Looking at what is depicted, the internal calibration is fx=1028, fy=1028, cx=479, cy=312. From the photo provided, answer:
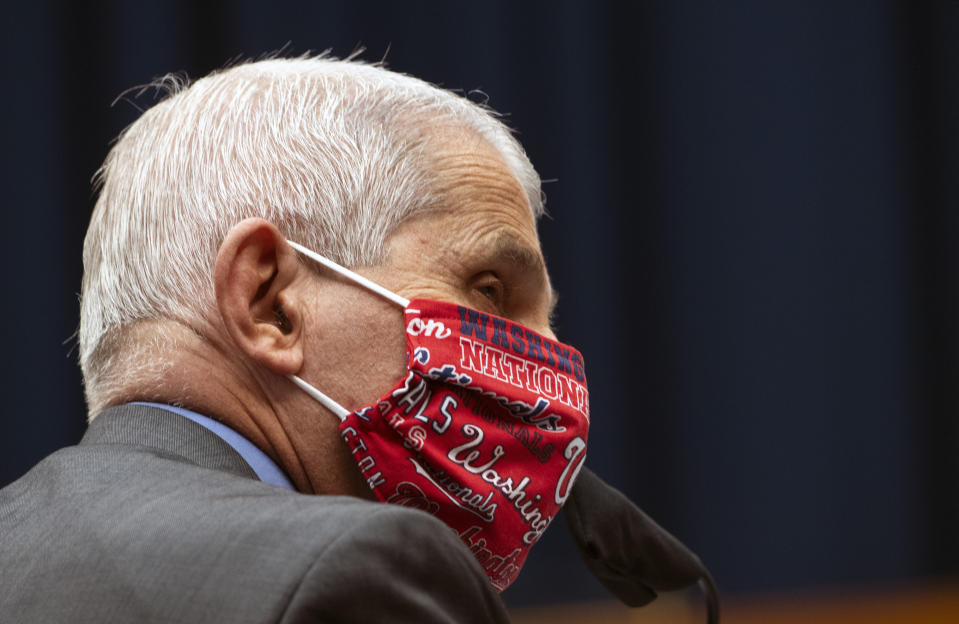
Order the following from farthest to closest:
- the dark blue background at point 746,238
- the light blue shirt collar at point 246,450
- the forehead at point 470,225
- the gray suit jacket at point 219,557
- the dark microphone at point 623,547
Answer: the dark blue background at point 746,238, the dark microphone at point 623,547, the forehead at point 470,225, the light blue shirt collar at point 246,450, the gray suit jacket at point 219,557

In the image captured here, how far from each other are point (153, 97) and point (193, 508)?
182 centimetres

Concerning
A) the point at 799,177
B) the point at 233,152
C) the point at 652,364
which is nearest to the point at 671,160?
the point at 799,177

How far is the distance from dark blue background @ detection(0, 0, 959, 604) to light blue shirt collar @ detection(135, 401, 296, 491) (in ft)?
5.12

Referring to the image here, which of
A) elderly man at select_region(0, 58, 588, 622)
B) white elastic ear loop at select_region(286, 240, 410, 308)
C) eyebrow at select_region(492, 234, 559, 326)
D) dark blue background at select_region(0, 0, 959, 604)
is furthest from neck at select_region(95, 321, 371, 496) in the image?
dark blue background at select_region(0, 0, 959, 604)

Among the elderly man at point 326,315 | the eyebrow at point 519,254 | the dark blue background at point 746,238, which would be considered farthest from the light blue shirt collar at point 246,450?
the dark blue background at point 746,238

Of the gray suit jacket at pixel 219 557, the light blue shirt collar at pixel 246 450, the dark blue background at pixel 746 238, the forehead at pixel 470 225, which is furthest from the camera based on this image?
the dark blue background at pixel 746 238

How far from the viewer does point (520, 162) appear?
3.81 feet

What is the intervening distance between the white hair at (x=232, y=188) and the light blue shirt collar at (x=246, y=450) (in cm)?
7

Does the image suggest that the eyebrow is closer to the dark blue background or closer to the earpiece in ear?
the earpiece in ear

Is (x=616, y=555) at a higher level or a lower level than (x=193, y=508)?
lower

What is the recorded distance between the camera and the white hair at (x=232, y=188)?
0.96 m

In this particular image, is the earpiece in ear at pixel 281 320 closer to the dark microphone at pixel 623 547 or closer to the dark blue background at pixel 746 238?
the dark microphone at pixel 623 547

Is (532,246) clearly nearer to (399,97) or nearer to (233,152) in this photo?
(399,97)

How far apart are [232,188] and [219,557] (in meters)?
0.46
